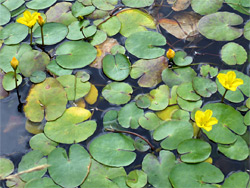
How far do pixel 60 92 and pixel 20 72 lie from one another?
0.40m

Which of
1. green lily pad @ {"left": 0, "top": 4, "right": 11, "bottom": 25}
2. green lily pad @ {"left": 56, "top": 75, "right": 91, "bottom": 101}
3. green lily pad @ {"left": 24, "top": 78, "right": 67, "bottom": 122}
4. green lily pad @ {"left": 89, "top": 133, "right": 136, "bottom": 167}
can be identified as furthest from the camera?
green lily pad @ {"left": 0, "top": 4, "right": 11, "bottom": 25}

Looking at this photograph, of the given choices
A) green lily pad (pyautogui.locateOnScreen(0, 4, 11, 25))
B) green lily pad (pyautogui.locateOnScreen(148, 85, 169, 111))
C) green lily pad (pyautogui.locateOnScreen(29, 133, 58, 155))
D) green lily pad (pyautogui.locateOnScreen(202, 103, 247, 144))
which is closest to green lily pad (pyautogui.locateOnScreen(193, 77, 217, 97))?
green lily pad (pyautogui.locateOnScreen(202, 103, 247, 144))

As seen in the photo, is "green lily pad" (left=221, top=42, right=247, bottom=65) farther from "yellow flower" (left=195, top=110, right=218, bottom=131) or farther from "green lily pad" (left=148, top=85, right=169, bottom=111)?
"yellow flower" (left=195, top=110, right=218, bottom=131)

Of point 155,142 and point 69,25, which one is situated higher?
point 69,25

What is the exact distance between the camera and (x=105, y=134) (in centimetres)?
207

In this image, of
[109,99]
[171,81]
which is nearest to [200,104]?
[171,81]

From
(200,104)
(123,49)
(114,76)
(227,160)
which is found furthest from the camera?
(123,49)

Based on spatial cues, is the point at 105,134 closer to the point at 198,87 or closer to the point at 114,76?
the point at 114,76

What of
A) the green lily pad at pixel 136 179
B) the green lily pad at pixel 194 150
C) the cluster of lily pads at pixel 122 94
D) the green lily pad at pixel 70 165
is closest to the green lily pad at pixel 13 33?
the cluster of lily pads at pixel 122 94

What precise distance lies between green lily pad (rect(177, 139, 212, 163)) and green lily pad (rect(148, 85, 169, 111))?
12.9 inches

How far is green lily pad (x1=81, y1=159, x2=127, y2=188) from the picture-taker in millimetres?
1863

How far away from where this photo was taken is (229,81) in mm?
2020

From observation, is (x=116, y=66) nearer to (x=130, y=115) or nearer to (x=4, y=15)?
(x=130, y=115)

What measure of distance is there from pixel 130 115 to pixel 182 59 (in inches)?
25.8
